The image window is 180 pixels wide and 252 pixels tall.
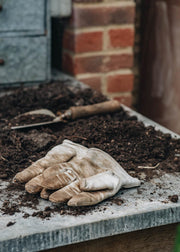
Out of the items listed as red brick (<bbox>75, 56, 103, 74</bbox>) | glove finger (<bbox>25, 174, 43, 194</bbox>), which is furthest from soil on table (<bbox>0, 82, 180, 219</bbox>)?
red brick (<bbox>75, 56, 103, 74</bbox>)

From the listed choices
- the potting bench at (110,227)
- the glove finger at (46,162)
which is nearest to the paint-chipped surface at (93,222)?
the potting bench at (110,227)

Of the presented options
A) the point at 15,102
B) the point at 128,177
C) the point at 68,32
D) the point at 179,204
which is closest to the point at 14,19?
the point at 68,32

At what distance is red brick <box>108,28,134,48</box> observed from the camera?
237cm

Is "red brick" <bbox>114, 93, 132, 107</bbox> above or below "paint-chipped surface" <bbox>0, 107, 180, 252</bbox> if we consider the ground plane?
below

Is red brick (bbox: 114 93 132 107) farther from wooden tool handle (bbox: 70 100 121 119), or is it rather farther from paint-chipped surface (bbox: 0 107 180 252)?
paint-chipped surface (bbox: 0 107 180 252)

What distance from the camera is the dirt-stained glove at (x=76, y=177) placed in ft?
3.64

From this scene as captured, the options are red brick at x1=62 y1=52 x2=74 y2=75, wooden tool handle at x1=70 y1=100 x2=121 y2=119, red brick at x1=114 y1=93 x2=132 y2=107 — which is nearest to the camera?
wooden tool handle at x1=70 y1=100 x2=121 y2=119

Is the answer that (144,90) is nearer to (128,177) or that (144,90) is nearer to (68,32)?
(68,32)

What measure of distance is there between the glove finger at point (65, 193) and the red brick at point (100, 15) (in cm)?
135

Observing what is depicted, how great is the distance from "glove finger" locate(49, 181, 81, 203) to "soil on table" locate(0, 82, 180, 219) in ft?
0.09

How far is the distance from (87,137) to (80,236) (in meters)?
0.50

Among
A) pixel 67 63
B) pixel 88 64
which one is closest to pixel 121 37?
pixel 88 64

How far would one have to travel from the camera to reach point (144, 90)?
9.05 ft

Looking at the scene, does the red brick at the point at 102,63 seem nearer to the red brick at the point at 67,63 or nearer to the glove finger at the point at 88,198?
the red brick at the point at 67,63
